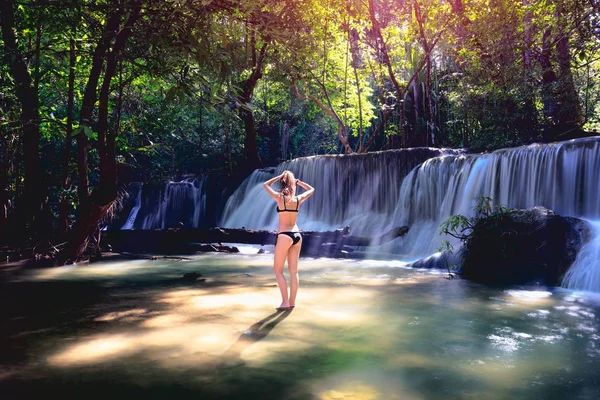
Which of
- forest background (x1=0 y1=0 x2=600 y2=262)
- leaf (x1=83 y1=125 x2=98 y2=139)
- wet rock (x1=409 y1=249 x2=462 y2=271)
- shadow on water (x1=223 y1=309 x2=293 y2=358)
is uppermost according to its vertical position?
forest background (x1=0 y1=0 x2=600 y2=262)

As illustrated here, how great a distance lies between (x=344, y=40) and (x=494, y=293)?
24937mm

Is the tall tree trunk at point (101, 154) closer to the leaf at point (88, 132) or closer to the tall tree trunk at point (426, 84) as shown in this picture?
the leaf at point (88, 132)

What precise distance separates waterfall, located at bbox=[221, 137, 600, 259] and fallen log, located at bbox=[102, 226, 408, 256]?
1942 mm

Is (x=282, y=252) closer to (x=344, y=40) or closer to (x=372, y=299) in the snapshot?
(x=372, y=299)

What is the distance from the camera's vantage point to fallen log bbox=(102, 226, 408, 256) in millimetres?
16125

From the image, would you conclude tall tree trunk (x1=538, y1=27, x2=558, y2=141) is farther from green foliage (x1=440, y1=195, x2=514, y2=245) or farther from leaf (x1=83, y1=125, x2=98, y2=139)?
leaf (x1=83, y1=125, x2=98, y2=139)

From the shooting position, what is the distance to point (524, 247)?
Answer: 1085cm

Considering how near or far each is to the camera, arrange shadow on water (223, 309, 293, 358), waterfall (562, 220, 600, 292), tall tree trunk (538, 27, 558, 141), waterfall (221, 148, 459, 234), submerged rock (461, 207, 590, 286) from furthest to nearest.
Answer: waterfall (221, 148, 459, 234) < tall tree trunk (538, 27, 558, 141) < submerged rock (461, 207, 590, 286) < waterfall (562, 220, 600, 292) < shadow on water (223, 309, 293, 358)

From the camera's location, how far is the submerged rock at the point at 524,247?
10398 millimetres

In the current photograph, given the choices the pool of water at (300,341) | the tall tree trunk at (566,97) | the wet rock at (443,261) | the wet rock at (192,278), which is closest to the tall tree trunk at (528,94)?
the tall tree trunk at (566,97)

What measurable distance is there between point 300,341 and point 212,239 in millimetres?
12186

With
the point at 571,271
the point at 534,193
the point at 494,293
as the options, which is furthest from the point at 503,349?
the point at 534,193

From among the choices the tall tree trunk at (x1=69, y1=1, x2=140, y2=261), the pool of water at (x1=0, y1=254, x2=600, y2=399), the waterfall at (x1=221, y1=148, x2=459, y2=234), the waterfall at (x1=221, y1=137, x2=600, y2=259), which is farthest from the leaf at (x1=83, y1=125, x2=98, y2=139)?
the waterfall at (x1=221, y1=148, x2=459, y2=234)

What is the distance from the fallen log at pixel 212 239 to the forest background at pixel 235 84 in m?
2.65
